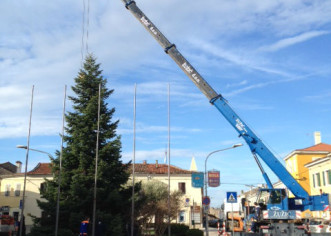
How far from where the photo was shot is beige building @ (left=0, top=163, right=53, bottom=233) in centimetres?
5091

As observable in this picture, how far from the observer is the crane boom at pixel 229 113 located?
65.0ft

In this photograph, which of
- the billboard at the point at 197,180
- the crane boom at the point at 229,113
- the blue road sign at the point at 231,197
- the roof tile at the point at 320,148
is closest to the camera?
the crane boom at the point at 229,113

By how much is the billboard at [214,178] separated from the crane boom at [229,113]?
5.95 m

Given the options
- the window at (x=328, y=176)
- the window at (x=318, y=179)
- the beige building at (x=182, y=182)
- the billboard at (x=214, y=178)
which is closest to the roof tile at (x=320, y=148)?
the window at (x=318, y=179)

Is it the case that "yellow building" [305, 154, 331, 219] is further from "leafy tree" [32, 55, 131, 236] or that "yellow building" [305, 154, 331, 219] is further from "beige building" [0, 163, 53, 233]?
"beige building" [0, 163, 53, 233]

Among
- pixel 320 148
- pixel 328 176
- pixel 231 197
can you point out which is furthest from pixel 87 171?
pixel 320 148

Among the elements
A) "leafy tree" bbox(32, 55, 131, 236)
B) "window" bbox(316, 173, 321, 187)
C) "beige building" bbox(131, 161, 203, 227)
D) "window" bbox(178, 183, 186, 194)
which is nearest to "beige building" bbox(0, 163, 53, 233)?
"beige building" bbox(131, 161, 203, 227)

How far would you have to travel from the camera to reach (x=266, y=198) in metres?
20.4

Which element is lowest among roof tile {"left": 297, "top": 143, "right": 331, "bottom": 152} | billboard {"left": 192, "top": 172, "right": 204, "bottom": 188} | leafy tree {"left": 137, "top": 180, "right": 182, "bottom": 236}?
leafy tree {"left": 137, "top": 180, "right": 182, "bottom": 236}

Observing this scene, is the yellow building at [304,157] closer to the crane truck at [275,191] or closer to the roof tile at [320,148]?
the roof tile at [320,148]

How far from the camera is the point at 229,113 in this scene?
70.2 ft

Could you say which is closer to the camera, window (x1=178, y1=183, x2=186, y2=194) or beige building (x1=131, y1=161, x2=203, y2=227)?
beige building (x1=131, y1=161, x2=203, y2=227)

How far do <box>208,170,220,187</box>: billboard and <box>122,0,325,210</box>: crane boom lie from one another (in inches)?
234

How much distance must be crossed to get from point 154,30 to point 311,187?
112ft
